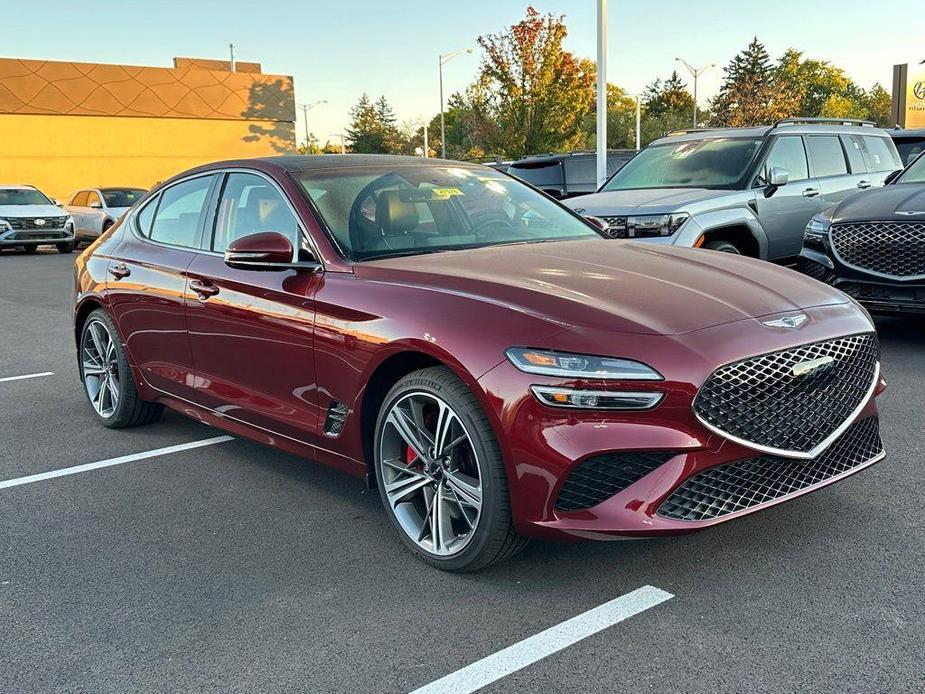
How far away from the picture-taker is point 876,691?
2.61 metres

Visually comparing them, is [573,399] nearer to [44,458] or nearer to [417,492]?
[417,492]

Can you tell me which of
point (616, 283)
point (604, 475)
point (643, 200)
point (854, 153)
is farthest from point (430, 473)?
point (854, 153)

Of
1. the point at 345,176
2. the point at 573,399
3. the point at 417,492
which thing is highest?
the point at 345,176

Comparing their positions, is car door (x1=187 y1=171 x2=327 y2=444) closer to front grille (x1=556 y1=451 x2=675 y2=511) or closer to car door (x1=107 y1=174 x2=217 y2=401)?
car door (x1=107 y1=174 x2=217 y2=401)

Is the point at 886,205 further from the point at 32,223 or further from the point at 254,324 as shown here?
the point at 32,223

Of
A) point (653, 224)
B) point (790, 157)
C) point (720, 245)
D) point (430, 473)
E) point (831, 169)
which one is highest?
point (790, 157)

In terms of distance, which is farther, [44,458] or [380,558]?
[44,458]

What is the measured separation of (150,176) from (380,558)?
39515 mm

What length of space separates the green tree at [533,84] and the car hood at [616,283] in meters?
31.7

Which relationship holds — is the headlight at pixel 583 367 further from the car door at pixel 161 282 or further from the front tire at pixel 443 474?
the car door at pixel 161 282

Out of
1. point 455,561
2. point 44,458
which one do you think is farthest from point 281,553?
point 44,458

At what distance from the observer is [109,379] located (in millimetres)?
5824

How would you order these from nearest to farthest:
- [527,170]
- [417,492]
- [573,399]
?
[573,399] → [417,492] → [527,170]

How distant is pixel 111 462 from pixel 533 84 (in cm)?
3221
